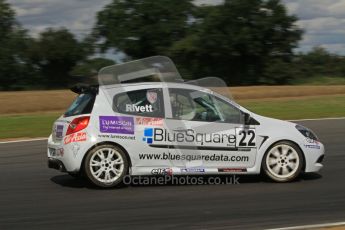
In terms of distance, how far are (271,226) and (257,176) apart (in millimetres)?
3089

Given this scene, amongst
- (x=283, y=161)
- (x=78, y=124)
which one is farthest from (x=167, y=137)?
(x=283, y=161)

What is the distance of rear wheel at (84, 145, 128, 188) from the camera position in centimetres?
900

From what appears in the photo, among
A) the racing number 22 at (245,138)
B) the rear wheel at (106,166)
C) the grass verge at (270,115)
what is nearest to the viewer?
the rear wheel at (106,166)

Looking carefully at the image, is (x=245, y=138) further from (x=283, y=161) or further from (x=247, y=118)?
(x=283, y=161)

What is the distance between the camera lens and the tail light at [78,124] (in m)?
9.05

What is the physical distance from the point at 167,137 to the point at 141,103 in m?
0.64

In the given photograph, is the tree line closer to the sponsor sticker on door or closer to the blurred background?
the blurred background

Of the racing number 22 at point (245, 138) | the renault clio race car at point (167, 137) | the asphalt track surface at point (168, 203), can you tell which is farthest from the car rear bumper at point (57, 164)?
the racing number 22 at point (245, 138)

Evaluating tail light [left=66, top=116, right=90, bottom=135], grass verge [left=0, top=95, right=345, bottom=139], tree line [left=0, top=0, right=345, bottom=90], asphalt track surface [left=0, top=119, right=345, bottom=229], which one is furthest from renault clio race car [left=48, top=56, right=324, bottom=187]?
tree line [left=0, top=0, right=345, bottom=90]

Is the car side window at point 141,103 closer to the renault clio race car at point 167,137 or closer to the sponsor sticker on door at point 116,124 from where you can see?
the renault clio race car at point 167,137

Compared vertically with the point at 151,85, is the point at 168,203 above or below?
below

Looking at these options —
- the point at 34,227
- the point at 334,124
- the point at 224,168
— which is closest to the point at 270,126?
the point at 224,168

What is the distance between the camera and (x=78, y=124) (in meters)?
9.08

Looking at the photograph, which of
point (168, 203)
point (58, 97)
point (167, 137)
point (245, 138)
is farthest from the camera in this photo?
point (58, 97)
